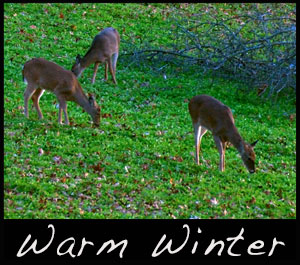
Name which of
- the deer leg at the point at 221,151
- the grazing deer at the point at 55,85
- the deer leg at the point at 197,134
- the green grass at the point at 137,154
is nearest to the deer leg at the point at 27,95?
the grazing deer at the point at 55,85

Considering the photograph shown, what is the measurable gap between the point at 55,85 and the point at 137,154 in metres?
2.24

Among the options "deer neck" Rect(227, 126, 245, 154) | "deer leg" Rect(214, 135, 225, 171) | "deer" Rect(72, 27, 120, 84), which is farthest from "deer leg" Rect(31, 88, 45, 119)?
"deer neck" Rect(227, 126, 245, 154)

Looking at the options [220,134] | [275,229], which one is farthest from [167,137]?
[275,229]

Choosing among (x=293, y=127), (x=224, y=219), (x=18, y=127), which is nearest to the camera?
(x=224, y=219)

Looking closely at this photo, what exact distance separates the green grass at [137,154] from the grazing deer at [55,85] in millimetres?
286

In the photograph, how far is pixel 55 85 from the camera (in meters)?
12.0

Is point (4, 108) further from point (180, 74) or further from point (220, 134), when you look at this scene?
point (180, 74)

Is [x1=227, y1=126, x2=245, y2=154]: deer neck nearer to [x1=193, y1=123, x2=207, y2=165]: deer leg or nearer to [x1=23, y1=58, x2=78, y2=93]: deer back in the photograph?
[x1=193, y1=123, x2=207, y2=165]: deer leg

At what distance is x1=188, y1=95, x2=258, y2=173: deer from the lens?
10.5m

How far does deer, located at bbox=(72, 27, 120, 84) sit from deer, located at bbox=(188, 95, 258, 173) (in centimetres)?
496

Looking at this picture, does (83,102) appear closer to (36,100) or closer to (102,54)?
(36,100)

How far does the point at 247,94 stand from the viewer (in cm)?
1540

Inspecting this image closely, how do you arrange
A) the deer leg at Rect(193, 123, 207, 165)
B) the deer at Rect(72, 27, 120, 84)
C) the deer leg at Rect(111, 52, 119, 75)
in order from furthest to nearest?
the deer leg at Rect(111, 52, 119, 75), the deer at Rect(72, 27, 120, 84), the deer leg at Rect(193, 123, 207, 165)
